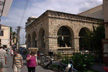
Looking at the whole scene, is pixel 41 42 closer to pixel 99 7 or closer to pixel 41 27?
pixel 41 27

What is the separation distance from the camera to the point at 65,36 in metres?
18.4

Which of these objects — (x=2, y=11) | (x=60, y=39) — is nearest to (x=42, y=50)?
(x=60, y=39)

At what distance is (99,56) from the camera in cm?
1211

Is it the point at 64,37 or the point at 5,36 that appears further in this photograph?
the point at 5,36

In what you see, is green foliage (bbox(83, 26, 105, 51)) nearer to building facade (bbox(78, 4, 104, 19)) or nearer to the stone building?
the stone building

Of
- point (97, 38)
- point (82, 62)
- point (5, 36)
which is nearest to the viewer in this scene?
point (82, 62)

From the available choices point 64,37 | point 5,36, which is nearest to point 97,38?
point 64,37

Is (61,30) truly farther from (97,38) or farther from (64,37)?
(97,38)

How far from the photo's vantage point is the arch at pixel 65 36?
18.1 meters

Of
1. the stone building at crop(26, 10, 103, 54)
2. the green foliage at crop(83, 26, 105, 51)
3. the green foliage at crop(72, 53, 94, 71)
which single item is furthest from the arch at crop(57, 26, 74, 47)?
the green foliage at crop(72, 53, 94, 71)

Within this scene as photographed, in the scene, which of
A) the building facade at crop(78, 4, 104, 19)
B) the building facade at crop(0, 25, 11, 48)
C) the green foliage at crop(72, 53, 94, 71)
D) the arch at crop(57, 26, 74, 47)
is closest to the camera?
the green foliage at crop(72, 53, 94, 71)

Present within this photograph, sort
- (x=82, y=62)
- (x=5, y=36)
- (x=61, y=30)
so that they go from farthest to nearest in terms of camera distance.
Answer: (x=5, y=36), (x=61, y=30), (x=82, y=62)

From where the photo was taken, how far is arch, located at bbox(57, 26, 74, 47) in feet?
59.3

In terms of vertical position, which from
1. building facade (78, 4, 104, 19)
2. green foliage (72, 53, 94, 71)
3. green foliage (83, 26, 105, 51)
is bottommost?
green foliage (72, 53, 94, 71)
